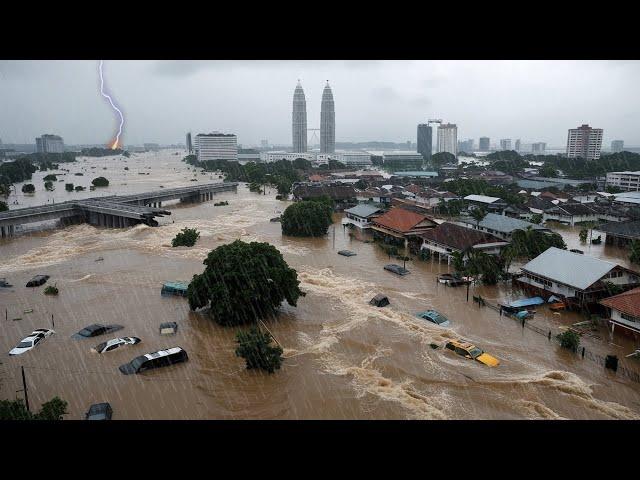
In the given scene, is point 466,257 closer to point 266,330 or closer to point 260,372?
point 266,330

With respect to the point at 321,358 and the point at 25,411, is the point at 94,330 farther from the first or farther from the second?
the point at 321,358

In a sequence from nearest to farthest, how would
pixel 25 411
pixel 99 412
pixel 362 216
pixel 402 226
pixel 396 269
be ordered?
pixel 25 411
pixel 99 412
pixel 396 269
pixel 402 226
pixel 362 216

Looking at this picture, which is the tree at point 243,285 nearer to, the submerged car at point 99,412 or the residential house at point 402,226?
the submerged car at point 99,412

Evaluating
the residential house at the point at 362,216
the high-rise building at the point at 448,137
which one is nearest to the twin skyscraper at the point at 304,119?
the high-rise building at the point at 448,137

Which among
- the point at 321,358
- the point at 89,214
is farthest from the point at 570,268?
the point at 89,214

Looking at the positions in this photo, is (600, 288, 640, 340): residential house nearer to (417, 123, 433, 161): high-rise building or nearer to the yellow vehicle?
the yellow vehicle
